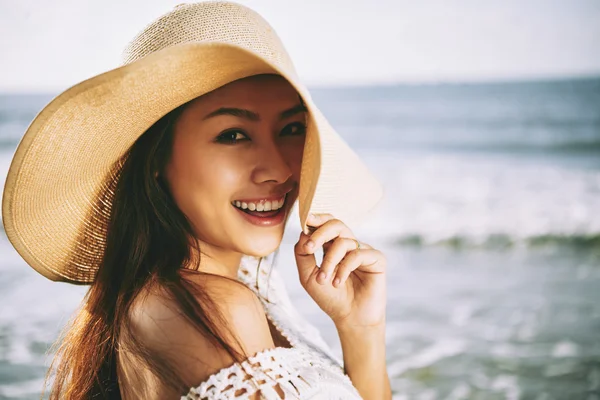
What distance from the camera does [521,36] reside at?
1770 cm

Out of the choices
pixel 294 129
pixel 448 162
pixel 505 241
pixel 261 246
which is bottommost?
pixel 261 246

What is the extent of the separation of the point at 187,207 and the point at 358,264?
1.54 feet

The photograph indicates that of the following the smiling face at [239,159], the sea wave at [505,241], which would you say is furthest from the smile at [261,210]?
the sea wave at [505,241]

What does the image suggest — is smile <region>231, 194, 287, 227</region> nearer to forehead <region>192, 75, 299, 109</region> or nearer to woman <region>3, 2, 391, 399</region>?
woman <region>3, 2, 391, 399</region>

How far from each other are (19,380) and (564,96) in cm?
1609

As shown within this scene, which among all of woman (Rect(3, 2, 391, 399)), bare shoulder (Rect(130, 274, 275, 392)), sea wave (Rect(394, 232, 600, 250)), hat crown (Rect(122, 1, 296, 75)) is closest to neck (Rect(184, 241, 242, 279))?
woman (Rect(3, 2, 391, 399))

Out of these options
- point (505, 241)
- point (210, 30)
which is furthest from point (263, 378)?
point (505, 241)

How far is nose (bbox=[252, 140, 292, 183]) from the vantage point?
1471 mm

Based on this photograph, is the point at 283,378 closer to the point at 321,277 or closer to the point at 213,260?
the point at 321,277

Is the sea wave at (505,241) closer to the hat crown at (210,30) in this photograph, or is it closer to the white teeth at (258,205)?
the white teeth at (258,205)

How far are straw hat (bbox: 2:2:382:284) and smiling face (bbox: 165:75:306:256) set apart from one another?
74 millimetres

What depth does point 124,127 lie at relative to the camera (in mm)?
1411

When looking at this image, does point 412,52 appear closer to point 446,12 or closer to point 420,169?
point 446,12

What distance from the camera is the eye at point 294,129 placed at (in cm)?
153
